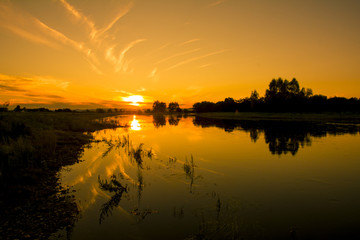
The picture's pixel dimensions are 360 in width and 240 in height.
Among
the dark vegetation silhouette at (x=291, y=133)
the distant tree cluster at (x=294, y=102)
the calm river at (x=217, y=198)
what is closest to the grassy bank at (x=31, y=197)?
the calm river at (x=217, y=198)

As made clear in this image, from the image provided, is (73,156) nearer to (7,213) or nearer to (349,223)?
(7,213)

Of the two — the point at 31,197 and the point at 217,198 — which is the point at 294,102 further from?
the point at 31,197

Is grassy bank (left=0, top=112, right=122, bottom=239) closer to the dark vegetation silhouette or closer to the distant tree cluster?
the dark vegetation silhouette

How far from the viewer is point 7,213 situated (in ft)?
25.8

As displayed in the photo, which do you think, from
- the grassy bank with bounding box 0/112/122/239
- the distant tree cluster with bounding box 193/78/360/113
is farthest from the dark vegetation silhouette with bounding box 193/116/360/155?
the distant tree cluster with bounding box 193/78/360/113

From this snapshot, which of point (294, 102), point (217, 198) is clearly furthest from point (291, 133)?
point (294, 102)

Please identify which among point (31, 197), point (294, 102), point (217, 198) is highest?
point (294, 102)

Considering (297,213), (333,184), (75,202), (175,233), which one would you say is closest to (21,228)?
(75,202)

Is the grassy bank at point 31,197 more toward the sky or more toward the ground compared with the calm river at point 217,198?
more toward the sky

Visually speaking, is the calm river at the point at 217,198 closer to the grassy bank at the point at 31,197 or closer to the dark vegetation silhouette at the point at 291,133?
the grassy bank at the point at 31,197

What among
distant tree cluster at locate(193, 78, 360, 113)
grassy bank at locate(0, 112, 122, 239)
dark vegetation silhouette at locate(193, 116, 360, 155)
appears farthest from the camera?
distant tree cluster at locate(193, 78, 360, 113)

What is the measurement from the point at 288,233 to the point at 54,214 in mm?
8207

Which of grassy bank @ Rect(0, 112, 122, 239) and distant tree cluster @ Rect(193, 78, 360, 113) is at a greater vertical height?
distant tree cluster @ Rect(193, 78, 360, 113)

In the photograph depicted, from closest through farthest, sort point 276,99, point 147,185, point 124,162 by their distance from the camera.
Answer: point 147,185 < point 124,162 < point 276,99
